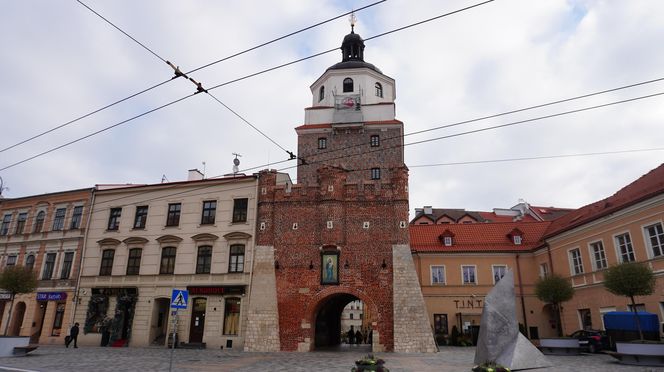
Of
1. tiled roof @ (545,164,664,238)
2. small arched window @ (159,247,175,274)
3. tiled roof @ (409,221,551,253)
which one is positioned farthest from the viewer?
tiled roof @ (409,221,551,253)

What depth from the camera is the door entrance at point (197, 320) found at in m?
24.3

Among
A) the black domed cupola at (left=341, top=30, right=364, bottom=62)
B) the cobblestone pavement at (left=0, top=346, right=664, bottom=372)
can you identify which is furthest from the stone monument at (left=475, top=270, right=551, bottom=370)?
the black domed cupola at (left=341, top=30, right=364, bottom=62)

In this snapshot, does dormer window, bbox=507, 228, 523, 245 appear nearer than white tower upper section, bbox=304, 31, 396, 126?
Yes

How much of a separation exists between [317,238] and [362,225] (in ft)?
8.49

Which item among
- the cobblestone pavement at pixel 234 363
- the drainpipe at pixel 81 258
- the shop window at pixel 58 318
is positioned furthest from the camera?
the shop window at pixel 58 318

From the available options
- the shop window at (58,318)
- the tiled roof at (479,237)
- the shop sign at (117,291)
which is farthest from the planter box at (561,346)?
the shop window at (58,318)

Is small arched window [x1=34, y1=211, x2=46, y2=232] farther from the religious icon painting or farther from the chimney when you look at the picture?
the religious icon painting

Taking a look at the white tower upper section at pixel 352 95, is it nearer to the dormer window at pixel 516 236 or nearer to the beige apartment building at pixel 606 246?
the dormer window at pixel 516 236

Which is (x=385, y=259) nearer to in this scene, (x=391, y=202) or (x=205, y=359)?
(x=391, y=202)

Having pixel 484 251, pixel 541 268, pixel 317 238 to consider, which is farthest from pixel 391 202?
pixel 541 268

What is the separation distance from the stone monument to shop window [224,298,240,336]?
13621 millimetres

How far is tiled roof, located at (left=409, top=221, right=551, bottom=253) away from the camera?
1265 inches

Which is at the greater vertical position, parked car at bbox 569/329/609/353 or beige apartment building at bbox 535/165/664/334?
beige apartment building at bbox 535/165/664/334

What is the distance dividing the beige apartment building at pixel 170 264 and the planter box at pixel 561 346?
49.1 ft
